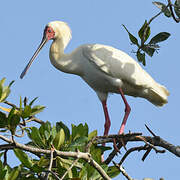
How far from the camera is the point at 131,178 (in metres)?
Answer: 3.40

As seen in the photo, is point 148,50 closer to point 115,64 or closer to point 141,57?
point 141,57

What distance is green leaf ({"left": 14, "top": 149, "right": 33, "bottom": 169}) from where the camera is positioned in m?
3.42

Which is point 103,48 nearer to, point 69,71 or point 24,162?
point 69,71

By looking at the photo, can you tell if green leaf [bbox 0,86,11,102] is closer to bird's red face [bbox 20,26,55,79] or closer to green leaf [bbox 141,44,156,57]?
green leaf [bbox 141,44,156,57]

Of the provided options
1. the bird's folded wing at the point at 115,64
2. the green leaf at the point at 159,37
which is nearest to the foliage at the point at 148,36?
the green leaf at the point at 159,37

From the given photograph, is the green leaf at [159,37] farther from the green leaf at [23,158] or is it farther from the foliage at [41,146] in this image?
the green leaf at [23,158]

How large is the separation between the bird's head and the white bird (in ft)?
0.61

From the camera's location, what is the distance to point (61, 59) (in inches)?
270

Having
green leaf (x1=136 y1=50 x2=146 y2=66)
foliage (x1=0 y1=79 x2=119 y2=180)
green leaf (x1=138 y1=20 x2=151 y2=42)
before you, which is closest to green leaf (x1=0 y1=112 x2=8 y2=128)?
foliage (x1=0 y1=79 x2=119 y2=180)

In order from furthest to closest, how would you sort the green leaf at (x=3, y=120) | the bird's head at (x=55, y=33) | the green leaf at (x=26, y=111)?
the bird's head at (x=55, y=33) → the green leaf at (x=26, y=111) → the green leaf at (x=3, y=120)

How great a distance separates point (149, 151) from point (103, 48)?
285 cm

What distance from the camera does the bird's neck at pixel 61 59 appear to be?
6.69 meters

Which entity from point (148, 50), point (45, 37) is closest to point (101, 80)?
point (45, 37)

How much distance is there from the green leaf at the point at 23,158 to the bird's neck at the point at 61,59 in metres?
3.24
